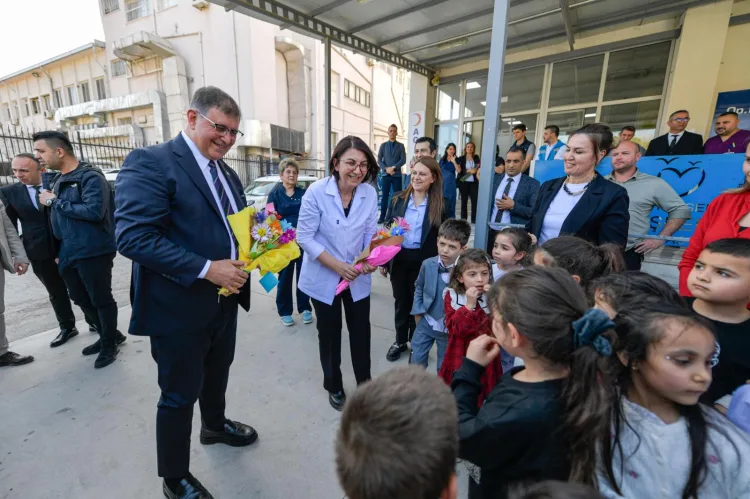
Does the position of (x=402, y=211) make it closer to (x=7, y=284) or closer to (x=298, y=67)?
(x=7, y=284)

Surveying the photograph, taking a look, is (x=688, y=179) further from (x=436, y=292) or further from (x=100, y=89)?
(x=100, y=89)

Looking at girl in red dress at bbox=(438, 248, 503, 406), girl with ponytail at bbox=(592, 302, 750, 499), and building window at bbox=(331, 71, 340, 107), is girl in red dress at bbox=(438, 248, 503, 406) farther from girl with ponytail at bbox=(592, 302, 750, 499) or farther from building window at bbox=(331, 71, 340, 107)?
building window at bbox=(331, 71, 340, 107)

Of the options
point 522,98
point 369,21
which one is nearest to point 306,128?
point 522,98

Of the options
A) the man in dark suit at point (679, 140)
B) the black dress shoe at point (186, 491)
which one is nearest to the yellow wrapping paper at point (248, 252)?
the black dress shoe at point (186, 491)

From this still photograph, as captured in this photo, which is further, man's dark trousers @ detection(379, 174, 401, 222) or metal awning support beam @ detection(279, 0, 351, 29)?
man's dark trousers @ detection(379, 174, 401, 222)

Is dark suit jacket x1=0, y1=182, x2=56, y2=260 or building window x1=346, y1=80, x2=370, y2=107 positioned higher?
building window x1=346, y1=80, x2=370, y2=107

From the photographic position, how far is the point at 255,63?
Answer: 16.9 meters

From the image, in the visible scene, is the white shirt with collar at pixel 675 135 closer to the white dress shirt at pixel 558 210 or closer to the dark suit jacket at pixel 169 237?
the white dress shirt at pixel 558 210

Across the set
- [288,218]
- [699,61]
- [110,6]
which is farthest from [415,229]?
[110,6]

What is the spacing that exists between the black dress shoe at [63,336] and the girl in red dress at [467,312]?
12.0 feet

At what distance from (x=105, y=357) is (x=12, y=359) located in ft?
2.62

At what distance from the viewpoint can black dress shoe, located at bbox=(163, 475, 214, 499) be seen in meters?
1.66

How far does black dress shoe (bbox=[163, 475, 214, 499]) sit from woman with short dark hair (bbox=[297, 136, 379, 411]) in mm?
940

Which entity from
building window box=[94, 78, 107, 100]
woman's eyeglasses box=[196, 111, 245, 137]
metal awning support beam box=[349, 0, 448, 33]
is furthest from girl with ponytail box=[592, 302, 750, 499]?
building window box=[94, 78, 107, 100]
